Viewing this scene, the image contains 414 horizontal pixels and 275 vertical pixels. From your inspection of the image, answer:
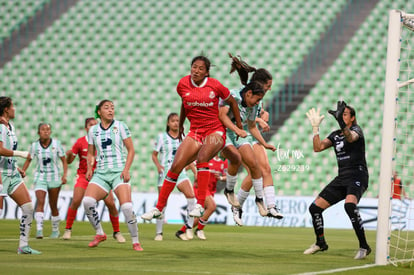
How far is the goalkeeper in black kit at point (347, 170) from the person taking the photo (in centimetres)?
976

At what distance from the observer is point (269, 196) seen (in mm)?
10422

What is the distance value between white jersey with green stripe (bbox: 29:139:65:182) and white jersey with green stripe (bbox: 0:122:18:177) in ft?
14.7

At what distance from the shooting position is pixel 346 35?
84.3 feet

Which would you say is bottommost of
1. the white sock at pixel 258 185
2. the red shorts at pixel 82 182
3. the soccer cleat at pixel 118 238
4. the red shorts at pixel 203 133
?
the soccer cleat at pixel 118 238

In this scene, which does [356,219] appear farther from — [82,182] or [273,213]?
[82,182]

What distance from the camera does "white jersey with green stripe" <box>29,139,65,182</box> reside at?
13906mm

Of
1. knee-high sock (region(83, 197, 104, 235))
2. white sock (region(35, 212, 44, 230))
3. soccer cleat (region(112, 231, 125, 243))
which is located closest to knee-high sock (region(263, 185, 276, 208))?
knee-high sock (region(83, 197, 104, 235))

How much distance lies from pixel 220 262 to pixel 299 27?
18.3 m

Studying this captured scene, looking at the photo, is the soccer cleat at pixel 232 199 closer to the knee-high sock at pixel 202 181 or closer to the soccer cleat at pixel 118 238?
the knee-high sock at pixel 202 181

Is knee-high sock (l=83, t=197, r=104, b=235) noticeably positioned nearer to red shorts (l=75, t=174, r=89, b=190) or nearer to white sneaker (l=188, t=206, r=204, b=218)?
white sneaker (l=188, t=206, r=204, b=218)

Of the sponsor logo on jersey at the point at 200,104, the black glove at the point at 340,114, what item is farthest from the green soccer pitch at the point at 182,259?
the sponsor logo on jersey at the point at 200,104

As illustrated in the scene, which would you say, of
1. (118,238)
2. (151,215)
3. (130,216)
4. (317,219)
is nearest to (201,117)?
(151,215)

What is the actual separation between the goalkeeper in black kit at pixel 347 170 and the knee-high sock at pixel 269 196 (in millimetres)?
607

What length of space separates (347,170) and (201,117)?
2352 mm
